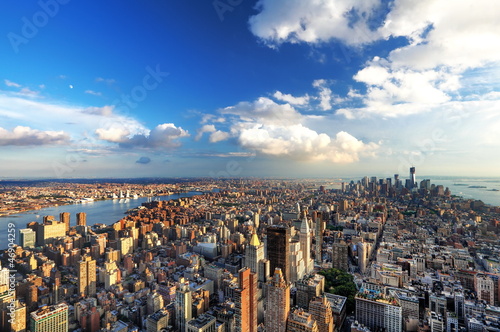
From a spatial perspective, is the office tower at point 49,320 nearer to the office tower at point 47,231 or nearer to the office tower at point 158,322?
the office tower at point 158,322

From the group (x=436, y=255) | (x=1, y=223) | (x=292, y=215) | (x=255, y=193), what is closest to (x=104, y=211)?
(x=1, y=223)

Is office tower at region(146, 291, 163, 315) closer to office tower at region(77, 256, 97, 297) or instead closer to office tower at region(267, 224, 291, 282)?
office tower at region(77, 256, 97, 297)

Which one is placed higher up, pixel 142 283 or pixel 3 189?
pixel 3 189

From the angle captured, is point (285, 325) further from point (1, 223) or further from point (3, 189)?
point (3, 189)

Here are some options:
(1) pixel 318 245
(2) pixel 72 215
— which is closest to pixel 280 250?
(1) pixel 318 245

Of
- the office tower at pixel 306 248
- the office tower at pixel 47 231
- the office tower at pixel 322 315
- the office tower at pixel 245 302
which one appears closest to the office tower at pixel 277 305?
the office tower at pixel 245 302

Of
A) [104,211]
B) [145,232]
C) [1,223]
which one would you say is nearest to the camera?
[145,232]

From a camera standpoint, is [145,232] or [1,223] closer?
[145,232]
